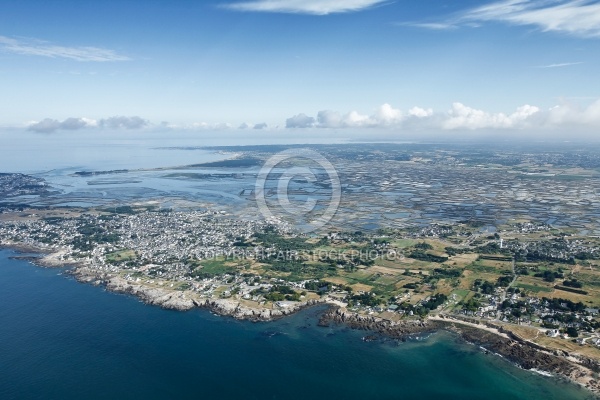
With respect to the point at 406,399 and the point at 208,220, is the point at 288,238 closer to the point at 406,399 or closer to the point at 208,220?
the point at 208,220

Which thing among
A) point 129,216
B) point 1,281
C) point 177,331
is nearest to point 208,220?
point 129,216

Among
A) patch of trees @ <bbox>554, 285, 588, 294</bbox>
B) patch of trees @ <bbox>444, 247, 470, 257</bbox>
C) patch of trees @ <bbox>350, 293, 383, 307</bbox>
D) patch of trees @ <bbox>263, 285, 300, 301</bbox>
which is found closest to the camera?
patch of trees @ <bbox>350, 293, 383, 307</bbox>

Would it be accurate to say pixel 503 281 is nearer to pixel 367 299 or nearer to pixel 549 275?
pixel 549 275

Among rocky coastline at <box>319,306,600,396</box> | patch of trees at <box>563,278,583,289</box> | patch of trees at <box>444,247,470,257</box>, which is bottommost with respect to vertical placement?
rocky coastline at <box>319,306,600,396</box>

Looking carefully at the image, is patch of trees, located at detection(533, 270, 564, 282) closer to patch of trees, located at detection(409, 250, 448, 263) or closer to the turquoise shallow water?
patch of trees, located at detection(409, 250, 448, 263)

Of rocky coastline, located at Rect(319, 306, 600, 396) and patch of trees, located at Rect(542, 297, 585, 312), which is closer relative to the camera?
rocky coastline, located at Rect(319, 306, 600, 396)

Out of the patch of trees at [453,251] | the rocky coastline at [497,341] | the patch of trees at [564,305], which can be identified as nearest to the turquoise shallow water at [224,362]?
the rocky coastline at [497,341]

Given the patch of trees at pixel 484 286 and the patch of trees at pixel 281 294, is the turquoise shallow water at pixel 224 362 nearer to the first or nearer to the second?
the patch of trees at pixel 281 294

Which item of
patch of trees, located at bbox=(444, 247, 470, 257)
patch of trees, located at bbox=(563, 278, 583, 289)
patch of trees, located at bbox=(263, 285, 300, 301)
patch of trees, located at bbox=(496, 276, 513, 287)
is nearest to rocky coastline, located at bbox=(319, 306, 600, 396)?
patch of trees, located at bbox=(263, 285, 300, 301)

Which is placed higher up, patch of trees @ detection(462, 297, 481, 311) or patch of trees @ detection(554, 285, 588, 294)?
patch of trees @ detection(554, 285, 588, 294)
